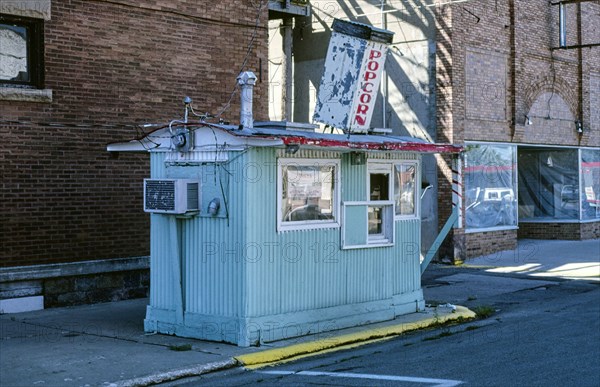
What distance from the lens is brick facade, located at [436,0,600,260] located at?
2012 cm

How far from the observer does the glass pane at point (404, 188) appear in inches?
494

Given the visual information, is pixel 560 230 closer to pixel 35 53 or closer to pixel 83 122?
pixel 83 122

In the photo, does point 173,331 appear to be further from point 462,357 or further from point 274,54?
point 274,54

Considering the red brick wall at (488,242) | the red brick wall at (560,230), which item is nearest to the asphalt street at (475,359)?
the red brick wall at (488,242)

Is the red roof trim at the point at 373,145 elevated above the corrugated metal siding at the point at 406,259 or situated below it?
above

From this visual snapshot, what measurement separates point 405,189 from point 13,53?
21.4ft

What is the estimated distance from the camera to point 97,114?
550 inches

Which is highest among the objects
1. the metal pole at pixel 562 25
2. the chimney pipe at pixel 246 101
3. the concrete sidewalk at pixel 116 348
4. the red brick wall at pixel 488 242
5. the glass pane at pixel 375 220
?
the metal pole at pixel 562 25

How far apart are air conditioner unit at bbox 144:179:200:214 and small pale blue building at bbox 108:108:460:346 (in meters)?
0.01

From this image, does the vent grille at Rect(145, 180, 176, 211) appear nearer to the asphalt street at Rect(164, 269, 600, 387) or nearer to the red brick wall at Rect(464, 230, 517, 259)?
the asphalt street at Rect(164, 269, 600, 387)

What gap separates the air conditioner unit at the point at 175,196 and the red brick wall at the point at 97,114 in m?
3.14

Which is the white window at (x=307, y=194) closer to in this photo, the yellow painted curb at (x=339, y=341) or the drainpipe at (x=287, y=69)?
the yellow painted curb at (x=339, y=341)

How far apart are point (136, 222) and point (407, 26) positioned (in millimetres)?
9576

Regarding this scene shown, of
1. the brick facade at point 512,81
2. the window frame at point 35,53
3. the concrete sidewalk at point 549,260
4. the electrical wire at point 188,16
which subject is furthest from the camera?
the brick facade at point 512,81
